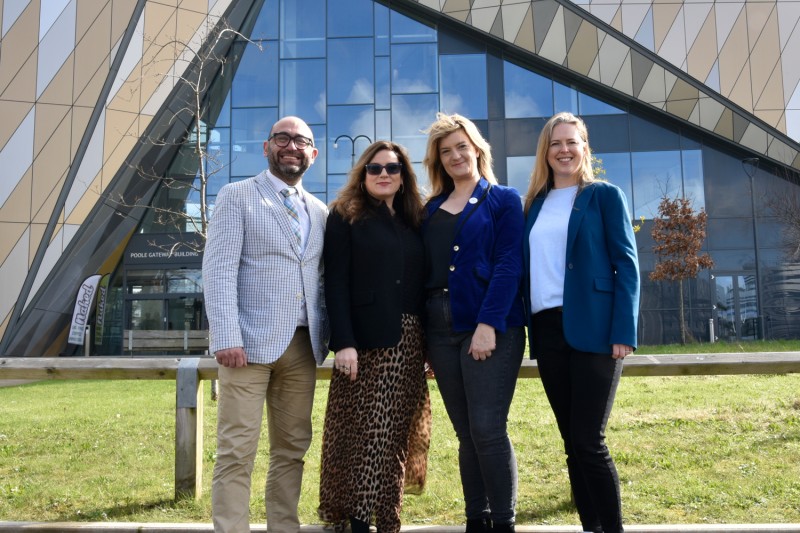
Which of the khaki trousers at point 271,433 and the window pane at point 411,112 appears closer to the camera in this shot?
the khaki trousers at point 271,433

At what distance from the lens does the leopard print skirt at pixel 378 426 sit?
385 cm

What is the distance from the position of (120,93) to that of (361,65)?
8.51 metres

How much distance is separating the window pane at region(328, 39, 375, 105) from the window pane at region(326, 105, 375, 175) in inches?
17.9

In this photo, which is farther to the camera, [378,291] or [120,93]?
[120,93]

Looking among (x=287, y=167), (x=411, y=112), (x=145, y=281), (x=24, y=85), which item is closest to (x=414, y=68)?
(x=411, y=112)

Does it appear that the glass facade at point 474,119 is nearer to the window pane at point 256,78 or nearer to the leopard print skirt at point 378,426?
the window pane at point 256,78

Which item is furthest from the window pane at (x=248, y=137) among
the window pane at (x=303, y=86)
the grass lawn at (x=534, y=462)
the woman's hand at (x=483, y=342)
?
the woman's hand at (x=483, y=342)

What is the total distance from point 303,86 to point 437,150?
2250 centimetres

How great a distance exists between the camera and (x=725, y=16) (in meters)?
25.2

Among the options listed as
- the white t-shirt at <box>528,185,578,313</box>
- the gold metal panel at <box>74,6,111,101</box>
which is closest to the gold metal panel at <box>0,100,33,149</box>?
the gold metal panel at <box>74,6,111,101</box>

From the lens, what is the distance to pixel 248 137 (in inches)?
993

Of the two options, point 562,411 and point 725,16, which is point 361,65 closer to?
point 725,16

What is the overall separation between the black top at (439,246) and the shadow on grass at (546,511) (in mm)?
1745

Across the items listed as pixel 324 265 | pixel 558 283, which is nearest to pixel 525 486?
pixel 558 283
